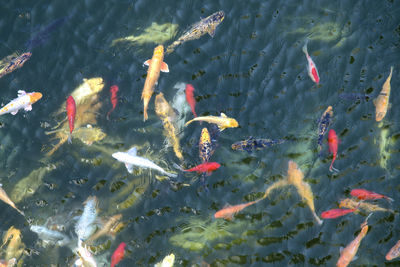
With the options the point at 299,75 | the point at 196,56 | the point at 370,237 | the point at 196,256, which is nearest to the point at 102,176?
the point at 196,256

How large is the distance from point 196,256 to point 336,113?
65 centimetres

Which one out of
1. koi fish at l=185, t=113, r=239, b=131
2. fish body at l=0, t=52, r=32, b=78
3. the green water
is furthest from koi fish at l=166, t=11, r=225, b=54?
fish body at l=0, t=52, r=32, b=78

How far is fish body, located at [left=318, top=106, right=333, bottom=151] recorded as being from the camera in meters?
1.49

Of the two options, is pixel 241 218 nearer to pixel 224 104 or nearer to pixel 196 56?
pixel 224 104

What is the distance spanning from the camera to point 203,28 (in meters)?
1.58

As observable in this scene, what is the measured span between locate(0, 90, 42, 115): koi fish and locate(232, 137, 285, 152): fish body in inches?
27.7

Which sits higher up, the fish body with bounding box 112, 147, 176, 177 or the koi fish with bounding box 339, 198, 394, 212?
the fish body with bounding box 112, 147, 176, 177

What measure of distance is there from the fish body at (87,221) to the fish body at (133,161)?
15 cm

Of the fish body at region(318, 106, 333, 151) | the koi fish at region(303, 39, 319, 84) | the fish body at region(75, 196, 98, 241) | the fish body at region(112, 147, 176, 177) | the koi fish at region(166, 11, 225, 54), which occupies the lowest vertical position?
the fish body at region(75, 196, 98, 241)

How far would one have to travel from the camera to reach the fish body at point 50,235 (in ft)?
4.84

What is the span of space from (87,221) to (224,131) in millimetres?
535

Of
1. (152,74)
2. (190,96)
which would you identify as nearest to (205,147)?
(190,96)

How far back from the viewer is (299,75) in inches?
60.8

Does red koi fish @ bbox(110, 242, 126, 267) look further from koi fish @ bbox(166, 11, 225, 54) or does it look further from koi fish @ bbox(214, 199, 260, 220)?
koi fish @ bbox(166, 11, 225, 54)
